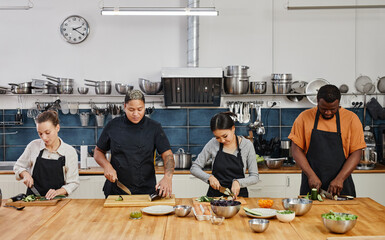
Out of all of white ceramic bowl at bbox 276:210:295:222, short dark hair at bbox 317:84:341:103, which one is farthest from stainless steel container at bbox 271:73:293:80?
white ceramic bowl at bbox 276:210:295:222

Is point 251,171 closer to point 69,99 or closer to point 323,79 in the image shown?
point 323,79

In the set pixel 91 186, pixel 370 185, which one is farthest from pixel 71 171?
pixel 370 185

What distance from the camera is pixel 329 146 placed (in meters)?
3.82

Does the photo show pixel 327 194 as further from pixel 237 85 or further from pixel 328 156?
pixel 237 85

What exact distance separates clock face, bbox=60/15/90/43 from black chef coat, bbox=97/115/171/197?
258 cm

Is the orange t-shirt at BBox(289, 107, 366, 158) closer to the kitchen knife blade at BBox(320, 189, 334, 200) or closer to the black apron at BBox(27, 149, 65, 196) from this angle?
the kitchen knife blade at BBox(320, 189, 334, 200)

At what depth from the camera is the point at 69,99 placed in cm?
596

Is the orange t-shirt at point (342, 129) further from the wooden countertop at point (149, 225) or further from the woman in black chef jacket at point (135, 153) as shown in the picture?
the woman in black chef jacket at point (135, 153)

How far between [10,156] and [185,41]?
2775 millimetres

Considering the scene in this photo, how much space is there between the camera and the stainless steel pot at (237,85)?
5.59 m

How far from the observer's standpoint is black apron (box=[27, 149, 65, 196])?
142 inches

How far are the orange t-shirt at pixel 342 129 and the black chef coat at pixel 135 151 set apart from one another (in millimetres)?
1182

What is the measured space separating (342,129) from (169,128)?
8.83ft

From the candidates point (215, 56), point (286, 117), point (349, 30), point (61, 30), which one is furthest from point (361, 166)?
point (61, 30)
